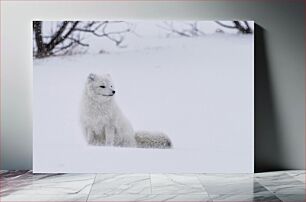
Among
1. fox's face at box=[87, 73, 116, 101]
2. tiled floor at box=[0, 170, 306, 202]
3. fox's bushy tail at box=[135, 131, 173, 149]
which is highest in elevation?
fox's face at box=[87, 73, 116, 101]

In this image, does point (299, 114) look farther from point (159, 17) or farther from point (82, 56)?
point (82, 56)

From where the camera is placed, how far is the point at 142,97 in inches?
194

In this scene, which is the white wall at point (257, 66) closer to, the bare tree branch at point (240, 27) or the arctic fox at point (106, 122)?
the bare tree branch at point (240, 27)

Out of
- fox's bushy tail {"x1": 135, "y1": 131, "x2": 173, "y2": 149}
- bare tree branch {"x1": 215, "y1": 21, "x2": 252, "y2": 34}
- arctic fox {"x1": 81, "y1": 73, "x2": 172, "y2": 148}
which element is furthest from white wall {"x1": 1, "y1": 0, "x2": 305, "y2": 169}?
fox's bushy tail {"x1": 135, "y1": 131, "x2": 173, "y2": 149}

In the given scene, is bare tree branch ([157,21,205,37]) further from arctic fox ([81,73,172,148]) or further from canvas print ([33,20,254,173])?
arctic fox ([81,73,172,148])

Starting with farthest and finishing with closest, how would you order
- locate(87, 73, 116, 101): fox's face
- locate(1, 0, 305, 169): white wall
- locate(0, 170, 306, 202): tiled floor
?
locate(1, 0, 305, 169): white wall < locate(87, 73, 116, 101): fox's face < locate(0, 170, 306, 202): tiled floor

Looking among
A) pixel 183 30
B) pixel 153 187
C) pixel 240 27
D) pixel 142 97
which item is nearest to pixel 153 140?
pixel 142 97

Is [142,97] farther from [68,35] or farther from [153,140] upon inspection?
[68,35]

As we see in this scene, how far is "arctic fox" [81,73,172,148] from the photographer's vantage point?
4.92 m

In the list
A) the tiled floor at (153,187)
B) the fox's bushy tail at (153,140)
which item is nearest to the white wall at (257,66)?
the tiled floor at (153,187)

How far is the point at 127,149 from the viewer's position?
4957 millimetres

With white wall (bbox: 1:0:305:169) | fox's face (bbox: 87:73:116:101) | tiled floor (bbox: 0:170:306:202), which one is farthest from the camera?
white wall (bbox: 1:0:305:169)

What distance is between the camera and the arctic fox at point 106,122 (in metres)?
4.92

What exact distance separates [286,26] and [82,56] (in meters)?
2.19
